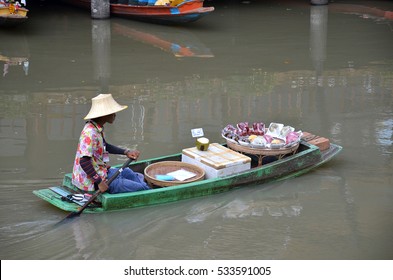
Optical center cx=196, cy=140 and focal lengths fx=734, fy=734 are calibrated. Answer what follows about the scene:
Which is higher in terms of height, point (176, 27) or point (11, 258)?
point (176, 27)

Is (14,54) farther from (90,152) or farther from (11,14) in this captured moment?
(90,152)

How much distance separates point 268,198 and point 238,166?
1.79 ft

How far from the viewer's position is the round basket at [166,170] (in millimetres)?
8047

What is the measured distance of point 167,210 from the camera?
8.00 metres

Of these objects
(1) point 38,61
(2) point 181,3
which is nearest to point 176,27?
(2) point 181,3

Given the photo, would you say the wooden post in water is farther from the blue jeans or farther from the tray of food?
the blue jeans

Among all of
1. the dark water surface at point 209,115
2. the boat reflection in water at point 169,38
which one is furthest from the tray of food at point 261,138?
the boat reflection in water at point 169,38

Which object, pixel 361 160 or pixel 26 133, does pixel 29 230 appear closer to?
pixel 26 133

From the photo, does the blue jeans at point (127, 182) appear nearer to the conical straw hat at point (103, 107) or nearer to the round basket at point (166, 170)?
the round basket at point (166, 170)

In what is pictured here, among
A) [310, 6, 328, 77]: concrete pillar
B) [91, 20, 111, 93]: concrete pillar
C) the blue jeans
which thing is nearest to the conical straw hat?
the blue jeans

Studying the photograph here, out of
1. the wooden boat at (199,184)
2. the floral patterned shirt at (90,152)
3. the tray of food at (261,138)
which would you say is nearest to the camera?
the floral patterned shirt at (90,152)

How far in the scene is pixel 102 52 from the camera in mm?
16172

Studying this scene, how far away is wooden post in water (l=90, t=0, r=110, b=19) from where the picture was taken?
1981cm

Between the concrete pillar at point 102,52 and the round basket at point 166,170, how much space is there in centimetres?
490
